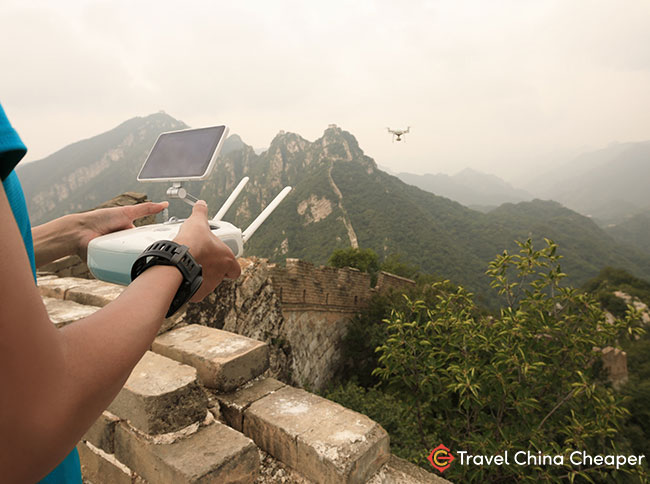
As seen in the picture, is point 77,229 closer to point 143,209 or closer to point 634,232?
point 143,209

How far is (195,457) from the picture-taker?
1.45m

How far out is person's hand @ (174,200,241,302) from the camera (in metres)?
0.75

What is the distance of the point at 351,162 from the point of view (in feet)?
172

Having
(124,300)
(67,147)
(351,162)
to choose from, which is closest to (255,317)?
(124,300)

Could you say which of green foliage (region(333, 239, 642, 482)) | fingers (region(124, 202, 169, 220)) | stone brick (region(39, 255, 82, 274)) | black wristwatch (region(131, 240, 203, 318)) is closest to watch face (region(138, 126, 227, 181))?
fingers (region(124, 202, 169, 220))

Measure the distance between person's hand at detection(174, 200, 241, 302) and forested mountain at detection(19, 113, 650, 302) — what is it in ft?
65.1

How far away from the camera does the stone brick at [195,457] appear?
4.55ft

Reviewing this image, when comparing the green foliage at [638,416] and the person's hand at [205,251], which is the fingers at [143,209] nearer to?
the person's hand at [205,251]

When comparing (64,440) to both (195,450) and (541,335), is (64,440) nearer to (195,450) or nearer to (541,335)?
(195,450)

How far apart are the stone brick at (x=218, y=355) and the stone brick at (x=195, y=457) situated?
377 mm

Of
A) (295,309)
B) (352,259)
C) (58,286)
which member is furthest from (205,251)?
(352,259)

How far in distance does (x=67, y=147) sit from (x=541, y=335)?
121686 millimetres

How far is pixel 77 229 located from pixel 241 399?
4.27 feet

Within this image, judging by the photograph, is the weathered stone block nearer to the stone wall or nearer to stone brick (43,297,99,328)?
stone brick (43,297,99,328)
